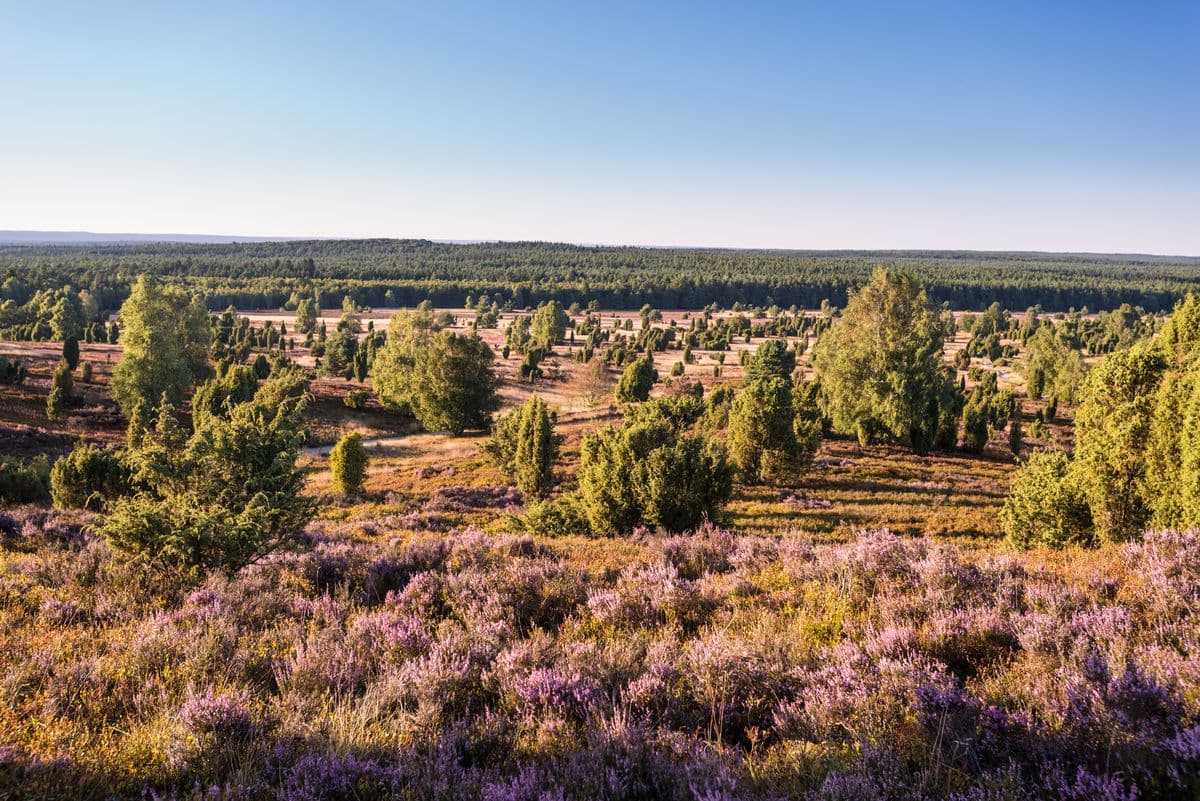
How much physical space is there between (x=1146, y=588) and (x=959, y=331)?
151 meters

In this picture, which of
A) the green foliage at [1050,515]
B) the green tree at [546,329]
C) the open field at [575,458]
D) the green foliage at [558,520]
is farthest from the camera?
the green tree at [546,329]

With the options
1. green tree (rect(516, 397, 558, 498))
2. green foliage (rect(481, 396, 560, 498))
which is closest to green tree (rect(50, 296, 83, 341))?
green foliage (rect(481, 396, 560, 498))

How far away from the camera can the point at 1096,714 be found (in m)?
3.62

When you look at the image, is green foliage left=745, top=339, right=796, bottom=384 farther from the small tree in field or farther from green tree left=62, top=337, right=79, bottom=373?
green tree left=62, top=337, right=79, bottom=373

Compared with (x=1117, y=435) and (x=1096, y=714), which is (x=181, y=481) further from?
(x=1117, y=435)

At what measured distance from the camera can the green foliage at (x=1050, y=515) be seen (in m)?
13.0

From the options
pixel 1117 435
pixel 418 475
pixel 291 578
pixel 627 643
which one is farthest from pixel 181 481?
pixel 418 475

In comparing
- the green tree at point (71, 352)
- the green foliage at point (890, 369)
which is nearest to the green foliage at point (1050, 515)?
the green foliage at point (890, 369)

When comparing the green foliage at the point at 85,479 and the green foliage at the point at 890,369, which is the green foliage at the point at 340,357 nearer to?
the green foliage at the point at 85,479

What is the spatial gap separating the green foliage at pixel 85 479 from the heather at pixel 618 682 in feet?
53.0

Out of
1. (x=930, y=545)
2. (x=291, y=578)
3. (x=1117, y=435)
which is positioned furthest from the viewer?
(x=1117, y=435)

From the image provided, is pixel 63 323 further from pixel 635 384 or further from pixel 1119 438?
pixel 1119 438

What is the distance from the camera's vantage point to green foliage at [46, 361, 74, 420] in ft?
131

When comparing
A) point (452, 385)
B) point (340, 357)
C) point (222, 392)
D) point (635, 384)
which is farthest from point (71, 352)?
point (635, 384)
